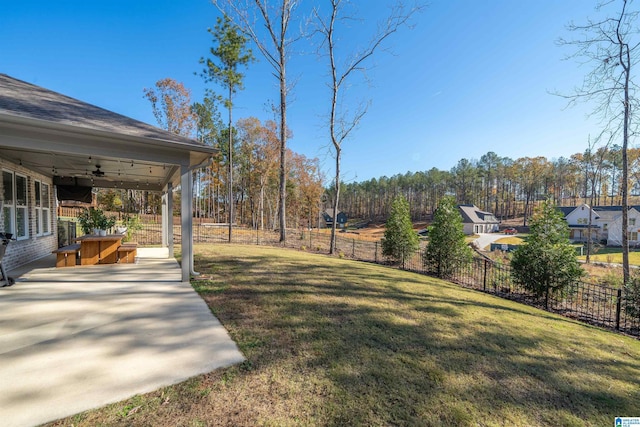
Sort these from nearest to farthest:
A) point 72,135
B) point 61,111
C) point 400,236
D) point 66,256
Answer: point 72,135, point 61,111, point 66,256, point 400,236

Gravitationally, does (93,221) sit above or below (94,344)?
above

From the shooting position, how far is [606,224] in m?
31.2

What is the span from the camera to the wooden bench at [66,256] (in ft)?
21.8

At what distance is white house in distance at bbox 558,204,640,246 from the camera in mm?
28047

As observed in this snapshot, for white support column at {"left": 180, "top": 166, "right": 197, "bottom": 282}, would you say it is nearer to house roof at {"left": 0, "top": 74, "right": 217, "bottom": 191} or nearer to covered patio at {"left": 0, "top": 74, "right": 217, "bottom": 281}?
covered patio at {"left": 0, "top": 74, "right": 217, "bottom": 281}

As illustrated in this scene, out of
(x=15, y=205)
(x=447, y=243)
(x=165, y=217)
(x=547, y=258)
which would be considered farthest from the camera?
(x=165, y=217)

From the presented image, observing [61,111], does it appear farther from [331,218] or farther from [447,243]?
[331,218]

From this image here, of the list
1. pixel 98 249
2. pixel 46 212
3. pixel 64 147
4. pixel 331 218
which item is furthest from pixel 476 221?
pixel 64 147

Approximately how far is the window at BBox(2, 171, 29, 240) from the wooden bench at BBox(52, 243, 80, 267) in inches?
36.6

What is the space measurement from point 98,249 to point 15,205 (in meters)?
1.91

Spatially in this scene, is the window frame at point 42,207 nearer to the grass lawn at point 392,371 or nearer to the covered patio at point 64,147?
the covered patio at point 64,147

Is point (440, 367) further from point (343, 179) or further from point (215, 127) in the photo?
point (215, 127)

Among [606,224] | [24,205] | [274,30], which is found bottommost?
[606,224]

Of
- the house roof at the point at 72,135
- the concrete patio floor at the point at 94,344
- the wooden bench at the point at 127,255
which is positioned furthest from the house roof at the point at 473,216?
the concrete patio floor at the point at 94,344
